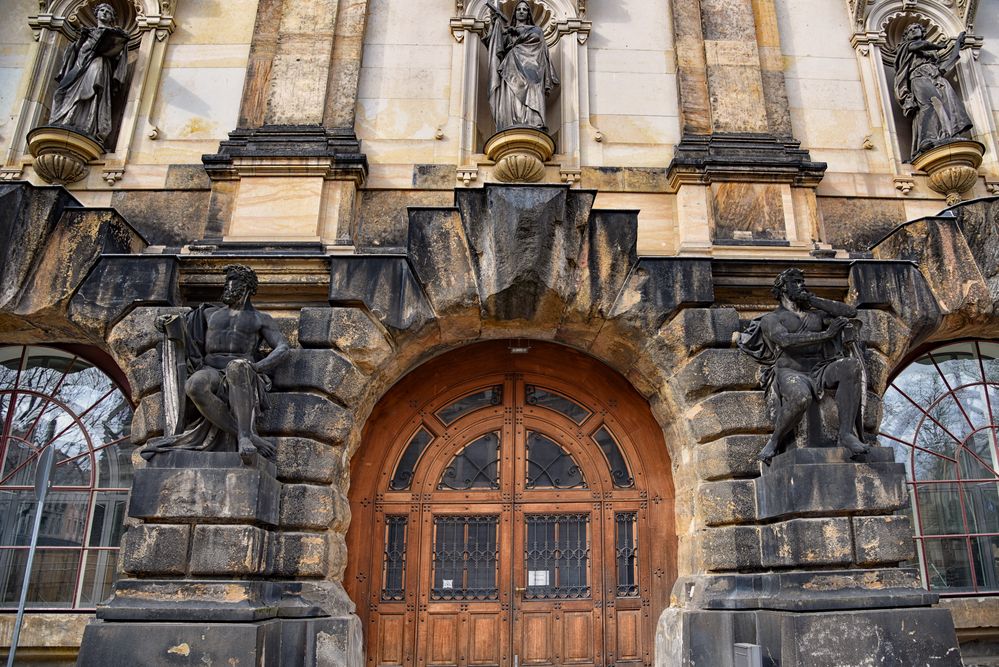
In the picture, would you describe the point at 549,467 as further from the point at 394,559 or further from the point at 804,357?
the point at 804,357

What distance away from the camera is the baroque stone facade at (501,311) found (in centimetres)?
611

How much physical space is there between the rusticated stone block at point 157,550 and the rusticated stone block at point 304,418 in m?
1.06

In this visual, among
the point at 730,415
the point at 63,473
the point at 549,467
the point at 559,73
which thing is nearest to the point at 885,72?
the point at 559,73

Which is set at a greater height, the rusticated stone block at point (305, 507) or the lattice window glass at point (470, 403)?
the lattice window glass at point (470, 403)

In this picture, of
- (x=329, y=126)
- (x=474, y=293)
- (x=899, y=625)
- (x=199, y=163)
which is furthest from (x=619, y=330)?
(x=199, y=163)

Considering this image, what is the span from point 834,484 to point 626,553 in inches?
86.4

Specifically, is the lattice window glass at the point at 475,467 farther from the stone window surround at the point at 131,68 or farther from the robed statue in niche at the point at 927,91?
the robed statue in niche at the point at 927,91

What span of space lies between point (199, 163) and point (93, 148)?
1.11m

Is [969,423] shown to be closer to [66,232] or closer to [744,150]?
[744,150]

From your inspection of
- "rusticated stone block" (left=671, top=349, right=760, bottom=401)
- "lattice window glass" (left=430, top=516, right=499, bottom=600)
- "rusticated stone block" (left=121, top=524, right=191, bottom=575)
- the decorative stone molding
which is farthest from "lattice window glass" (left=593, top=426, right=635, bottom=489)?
the decorative stone molding

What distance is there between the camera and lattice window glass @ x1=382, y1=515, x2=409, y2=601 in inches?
288

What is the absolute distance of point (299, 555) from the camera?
20.8 ft

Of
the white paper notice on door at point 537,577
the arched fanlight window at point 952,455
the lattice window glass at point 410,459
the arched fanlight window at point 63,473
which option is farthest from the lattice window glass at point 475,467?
the arched fanlight window at point 952,455

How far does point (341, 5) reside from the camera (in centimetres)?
898
